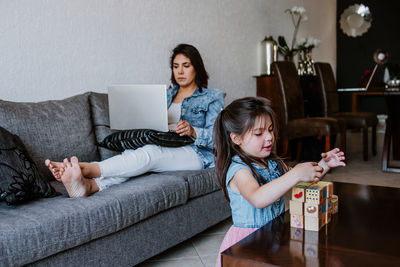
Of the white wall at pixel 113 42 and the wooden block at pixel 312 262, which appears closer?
the wooden block at pixel 312 262

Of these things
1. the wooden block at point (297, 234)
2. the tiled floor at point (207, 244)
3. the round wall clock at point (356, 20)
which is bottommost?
the tiled floor at point (207, 244)

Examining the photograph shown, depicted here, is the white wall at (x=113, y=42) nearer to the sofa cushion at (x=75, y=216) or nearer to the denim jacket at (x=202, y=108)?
the denim jacket at (x=202, y=108)

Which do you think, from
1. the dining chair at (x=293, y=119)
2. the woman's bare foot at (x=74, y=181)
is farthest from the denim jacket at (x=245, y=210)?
the dining chair at (x=293, y=119)

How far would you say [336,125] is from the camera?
12.2 ft

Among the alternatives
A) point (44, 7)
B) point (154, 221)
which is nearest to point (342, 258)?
point (154, 221)

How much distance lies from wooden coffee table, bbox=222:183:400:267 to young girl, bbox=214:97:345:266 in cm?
10

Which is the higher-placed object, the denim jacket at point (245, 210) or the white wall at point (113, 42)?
the white wall at point (113, 42)

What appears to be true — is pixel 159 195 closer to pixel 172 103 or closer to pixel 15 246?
pixel 15 246

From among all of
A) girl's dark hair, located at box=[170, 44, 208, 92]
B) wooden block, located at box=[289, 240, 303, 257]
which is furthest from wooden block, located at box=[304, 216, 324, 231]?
girl's dark hair, located at box=[170, 44, 208, 92]

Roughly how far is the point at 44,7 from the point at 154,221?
53.9 inches

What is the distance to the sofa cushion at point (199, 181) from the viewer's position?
6.40 ft

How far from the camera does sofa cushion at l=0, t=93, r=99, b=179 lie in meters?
1.83

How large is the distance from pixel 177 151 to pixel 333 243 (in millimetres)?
1267

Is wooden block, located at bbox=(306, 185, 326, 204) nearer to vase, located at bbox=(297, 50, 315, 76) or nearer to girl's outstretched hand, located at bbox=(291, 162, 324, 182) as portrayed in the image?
girl's outstretched hand, located at bbox=(291, 162, 324, 182)
